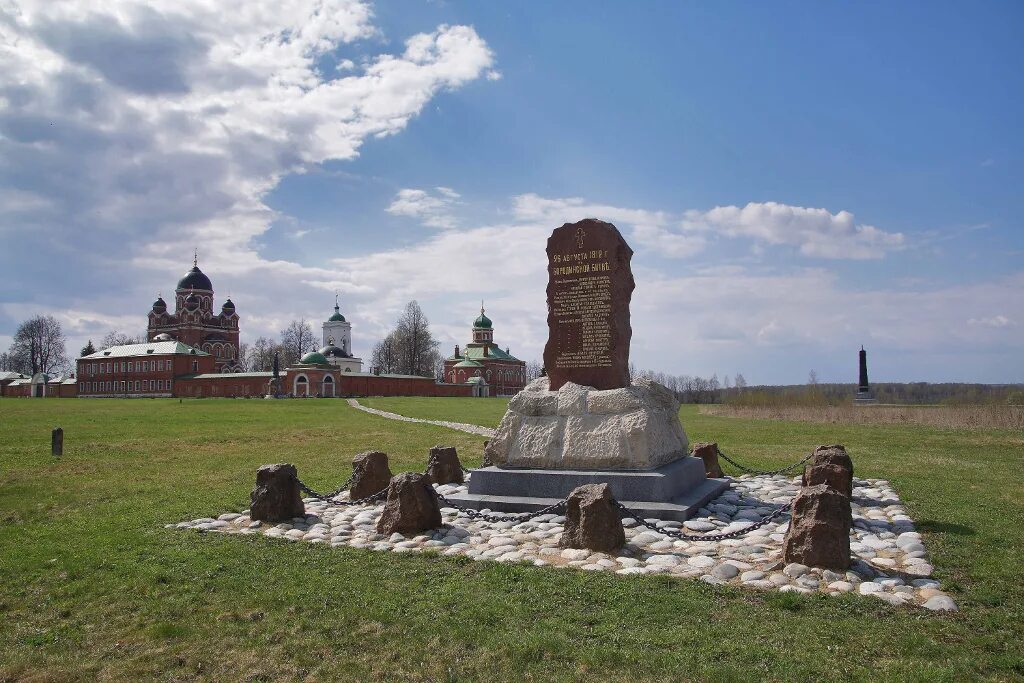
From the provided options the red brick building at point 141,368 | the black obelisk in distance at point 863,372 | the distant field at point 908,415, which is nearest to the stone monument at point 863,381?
the black obelisk in distance at point 863,372

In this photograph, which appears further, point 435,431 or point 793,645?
point 435,431

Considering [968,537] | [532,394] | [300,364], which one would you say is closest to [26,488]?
[532,394]

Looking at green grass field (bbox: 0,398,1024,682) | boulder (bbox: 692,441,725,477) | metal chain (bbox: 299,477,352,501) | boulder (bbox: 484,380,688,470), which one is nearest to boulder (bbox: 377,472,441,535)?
green grass field (bbox: 0,398,1024,682)

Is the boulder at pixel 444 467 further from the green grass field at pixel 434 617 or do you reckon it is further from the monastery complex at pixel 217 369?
the monastery complex at pixel 217 369

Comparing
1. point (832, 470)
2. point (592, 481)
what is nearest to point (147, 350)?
point (592, 481)

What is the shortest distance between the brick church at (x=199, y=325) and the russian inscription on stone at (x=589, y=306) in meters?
73.6

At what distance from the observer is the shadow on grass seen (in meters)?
7.26

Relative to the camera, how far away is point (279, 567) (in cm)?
630

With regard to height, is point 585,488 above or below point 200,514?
above

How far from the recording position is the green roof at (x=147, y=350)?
238 ft

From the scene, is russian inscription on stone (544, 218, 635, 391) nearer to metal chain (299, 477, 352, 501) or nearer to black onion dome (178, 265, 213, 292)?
metal chain (299, 477, 352, 501)

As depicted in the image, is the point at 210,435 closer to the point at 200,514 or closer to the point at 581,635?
the point at 200,514

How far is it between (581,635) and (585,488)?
8.16ft

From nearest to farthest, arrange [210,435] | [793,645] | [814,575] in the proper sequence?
1. [793,645]
2. [814,575]
3. [210,435]
